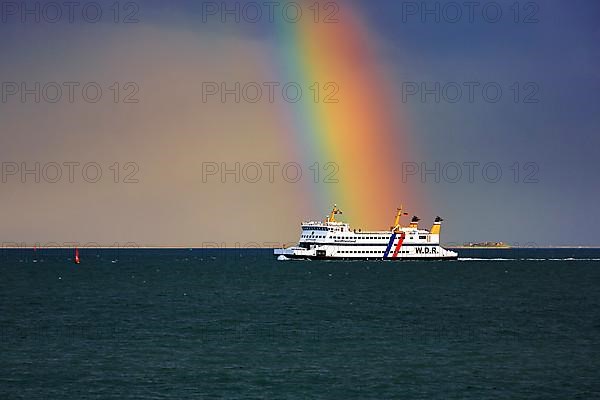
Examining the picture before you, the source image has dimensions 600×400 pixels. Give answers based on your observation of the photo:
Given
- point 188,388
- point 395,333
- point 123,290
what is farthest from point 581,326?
point 123,290

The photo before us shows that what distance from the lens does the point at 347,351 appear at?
5431 cm

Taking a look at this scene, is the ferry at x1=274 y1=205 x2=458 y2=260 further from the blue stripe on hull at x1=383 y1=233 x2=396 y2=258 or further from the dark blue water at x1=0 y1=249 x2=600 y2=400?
the dark blue water at x1=0 y1=249 x2=600 y2=400

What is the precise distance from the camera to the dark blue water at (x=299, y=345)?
141ft

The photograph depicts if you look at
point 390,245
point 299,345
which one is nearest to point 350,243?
point 390,245

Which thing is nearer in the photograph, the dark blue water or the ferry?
the dark blue water

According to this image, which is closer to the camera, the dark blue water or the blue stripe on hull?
the dark blue water

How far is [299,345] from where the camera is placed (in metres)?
57.3

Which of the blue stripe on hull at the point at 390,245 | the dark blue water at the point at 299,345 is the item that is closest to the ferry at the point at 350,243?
the blue stripe on hull at the point at 390,245

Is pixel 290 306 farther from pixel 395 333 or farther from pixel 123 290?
pixel 123 290

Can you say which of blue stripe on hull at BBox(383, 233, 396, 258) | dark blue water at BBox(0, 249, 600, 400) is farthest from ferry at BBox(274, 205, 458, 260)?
dark blue water at BBox(0, 249, 600, 400)

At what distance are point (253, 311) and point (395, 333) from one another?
843 inches

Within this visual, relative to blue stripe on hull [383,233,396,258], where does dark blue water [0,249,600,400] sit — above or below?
below

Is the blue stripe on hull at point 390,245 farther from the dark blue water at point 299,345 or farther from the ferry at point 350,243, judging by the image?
the dark blue water at point 299,345

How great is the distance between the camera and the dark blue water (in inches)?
1687
